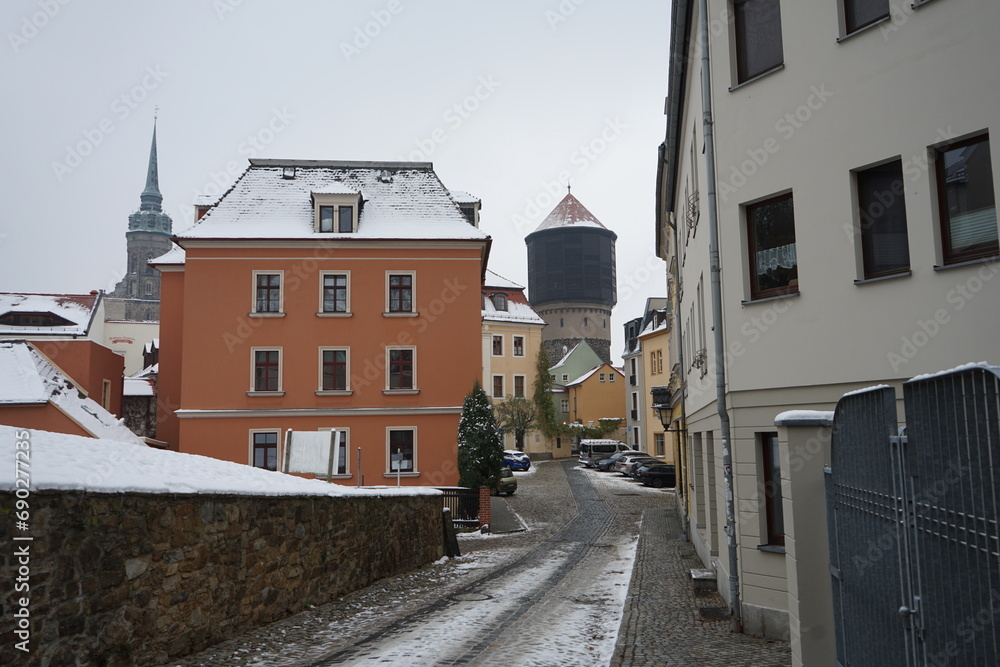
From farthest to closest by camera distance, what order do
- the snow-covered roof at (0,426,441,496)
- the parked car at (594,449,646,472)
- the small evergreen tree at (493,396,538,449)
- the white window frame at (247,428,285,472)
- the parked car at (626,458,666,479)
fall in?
the small evergreen tree at (493,396,538,449)
the parked car at (594,449,646,472)
the parked car at (626,458,666,479)
the white window frame at (247,428,285,472)
the snow-covered roof at (0,426,441,496)

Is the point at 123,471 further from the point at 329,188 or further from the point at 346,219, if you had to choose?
the point at 329,188

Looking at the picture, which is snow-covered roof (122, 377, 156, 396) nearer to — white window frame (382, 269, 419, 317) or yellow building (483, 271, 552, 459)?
white window frame (382, 269, 419, 317)

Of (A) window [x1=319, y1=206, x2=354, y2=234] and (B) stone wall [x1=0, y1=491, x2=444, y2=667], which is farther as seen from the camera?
(A) window [x1=319, y1=206, x2=354, y2=234]

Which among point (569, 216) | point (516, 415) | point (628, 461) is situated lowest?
point (628, 461)

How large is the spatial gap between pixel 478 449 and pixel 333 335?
7.83 meters

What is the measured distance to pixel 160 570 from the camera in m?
7.00

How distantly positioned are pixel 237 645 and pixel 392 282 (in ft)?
76.6

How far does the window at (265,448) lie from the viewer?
96.7ft

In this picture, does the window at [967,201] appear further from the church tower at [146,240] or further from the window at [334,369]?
the church tower at [146,240]

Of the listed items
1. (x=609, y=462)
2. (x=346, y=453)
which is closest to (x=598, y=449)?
(x=609, y=462)

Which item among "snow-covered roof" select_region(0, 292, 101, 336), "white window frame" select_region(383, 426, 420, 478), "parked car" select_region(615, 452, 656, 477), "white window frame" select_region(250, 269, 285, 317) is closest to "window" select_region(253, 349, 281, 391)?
"white window frame" select_region(250, 269, 285, 317)

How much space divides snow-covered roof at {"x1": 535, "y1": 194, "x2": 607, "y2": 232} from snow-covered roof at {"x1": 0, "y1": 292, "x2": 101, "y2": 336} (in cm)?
4692

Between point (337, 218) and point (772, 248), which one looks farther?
point (337, 218)

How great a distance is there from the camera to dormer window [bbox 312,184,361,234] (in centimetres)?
3083
